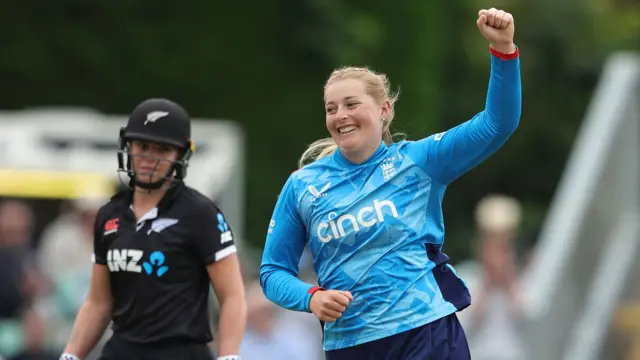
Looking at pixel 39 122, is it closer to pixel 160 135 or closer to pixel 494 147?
pixel 160 135

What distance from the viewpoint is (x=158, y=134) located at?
295 inches

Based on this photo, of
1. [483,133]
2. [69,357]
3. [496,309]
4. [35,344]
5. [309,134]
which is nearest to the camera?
[483,133]

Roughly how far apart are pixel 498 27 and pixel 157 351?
2348mm

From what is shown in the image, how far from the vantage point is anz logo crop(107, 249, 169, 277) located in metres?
7.32

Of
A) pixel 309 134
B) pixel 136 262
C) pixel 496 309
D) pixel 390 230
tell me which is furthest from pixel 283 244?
pixel 309 134

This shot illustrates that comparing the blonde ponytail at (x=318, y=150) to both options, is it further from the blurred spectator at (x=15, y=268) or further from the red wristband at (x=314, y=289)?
the blurred spectator at (x=15, y=268)

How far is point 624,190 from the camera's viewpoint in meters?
15.6

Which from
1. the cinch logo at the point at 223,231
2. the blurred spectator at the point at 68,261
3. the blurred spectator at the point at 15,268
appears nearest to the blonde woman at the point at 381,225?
the cinch logo at the point at 223,231

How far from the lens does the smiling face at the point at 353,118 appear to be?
6.72 metres

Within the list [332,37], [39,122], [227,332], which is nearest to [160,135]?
[227,332]

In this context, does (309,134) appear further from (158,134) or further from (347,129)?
(347,129)

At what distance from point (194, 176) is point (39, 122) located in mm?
4527

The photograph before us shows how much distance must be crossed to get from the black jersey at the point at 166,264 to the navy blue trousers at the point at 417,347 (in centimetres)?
101

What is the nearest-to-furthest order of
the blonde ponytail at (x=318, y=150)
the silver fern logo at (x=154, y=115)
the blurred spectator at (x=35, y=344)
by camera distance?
1. the blonde ponytail at (x=318, y=150)
2. the silver fern logo at (x=154, y=115)
3. the blurred spectator at (x=35, y=344)
